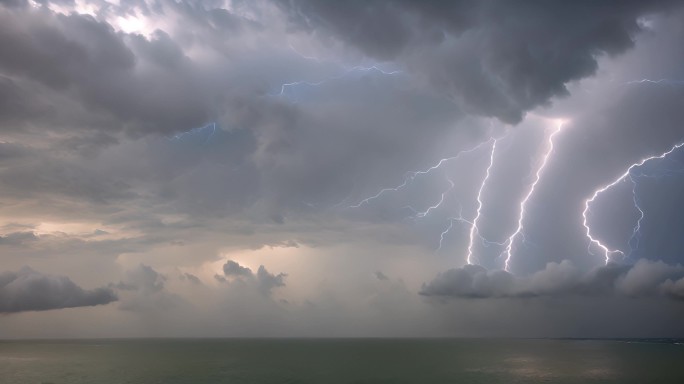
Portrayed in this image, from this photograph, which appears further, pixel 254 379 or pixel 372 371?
pixel 372 371

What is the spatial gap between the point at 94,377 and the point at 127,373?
685 cm

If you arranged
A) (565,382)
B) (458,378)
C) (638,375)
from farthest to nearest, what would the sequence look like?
(638,375) < (458,378) < (565,382)

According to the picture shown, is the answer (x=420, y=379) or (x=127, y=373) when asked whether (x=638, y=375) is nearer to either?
(x=420, y=379)

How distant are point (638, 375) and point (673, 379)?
319 inches

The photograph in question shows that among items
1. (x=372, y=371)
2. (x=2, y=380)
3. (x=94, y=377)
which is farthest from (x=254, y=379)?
(x=2, y=380)

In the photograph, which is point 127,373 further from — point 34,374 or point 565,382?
point 565,382

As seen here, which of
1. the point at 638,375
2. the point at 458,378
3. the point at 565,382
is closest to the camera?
the point at 565,382

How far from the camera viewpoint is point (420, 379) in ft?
223

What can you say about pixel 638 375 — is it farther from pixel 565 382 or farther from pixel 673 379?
pixel 565 382

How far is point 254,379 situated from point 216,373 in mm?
13395

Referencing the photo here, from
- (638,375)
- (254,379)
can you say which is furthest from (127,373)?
(638,375)

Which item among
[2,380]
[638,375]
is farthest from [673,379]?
[2,380]

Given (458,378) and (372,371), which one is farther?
(372,371)

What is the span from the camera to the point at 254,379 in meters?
68.0
